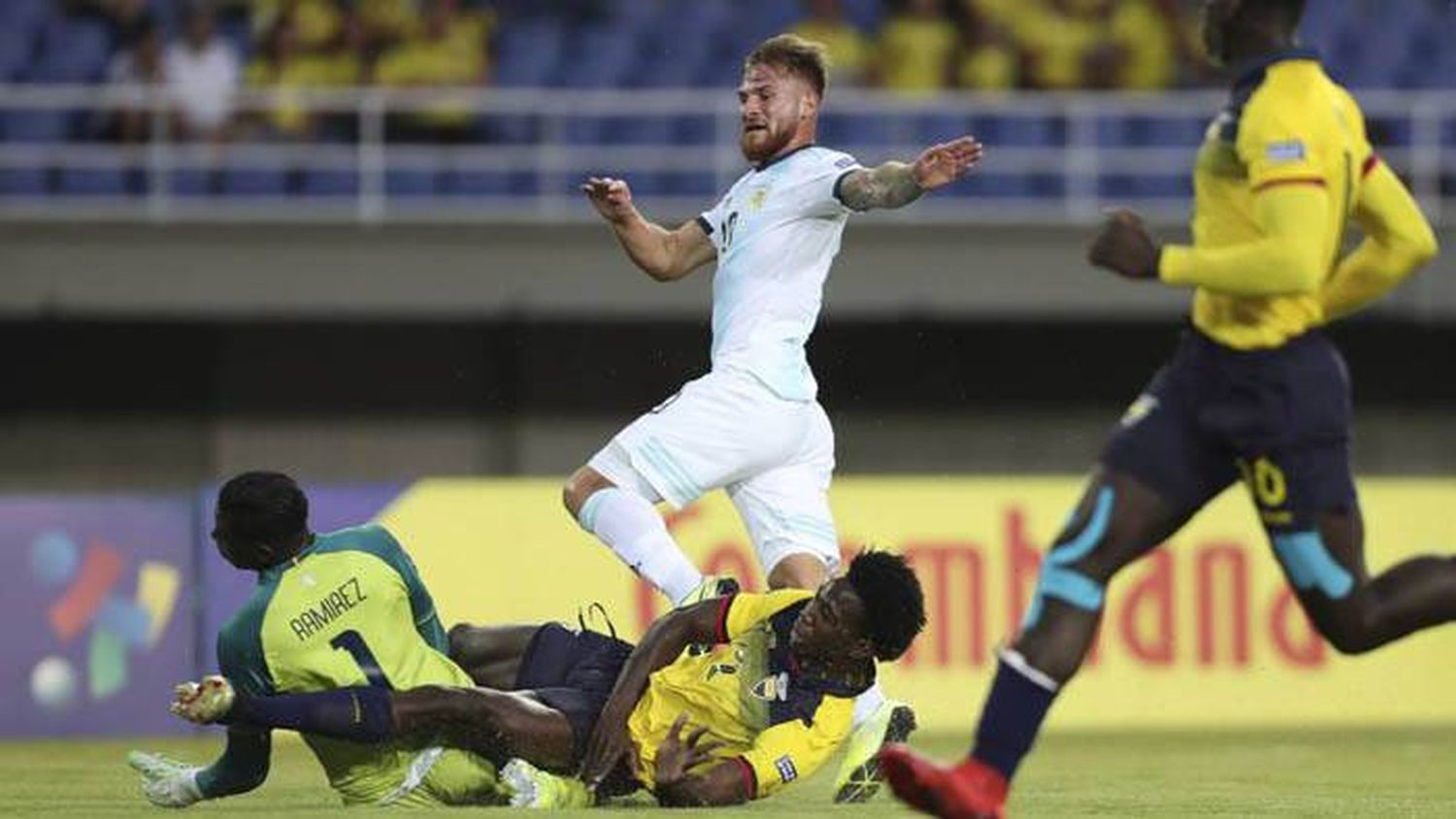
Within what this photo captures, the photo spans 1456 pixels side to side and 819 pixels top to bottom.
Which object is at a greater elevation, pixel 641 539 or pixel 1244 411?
pixel 1244 411

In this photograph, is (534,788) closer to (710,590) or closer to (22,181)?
(710,590)

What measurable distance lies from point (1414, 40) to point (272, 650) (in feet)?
49.6

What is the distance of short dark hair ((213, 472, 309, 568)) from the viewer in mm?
9422

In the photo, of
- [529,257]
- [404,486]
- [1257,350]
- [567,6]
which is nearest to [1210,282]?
[1257,350]

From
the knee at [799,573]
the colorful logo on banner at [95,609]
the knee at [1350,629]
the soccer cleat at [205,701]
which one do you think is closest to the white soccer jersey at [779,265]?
the knee at [799,573]

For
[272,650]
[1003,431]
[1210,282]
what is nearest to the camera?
[1210,282]

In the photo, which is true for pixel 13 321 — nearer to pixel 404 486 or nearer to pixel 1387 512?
pixel 404 486

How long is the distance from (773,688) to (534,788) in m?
0.78

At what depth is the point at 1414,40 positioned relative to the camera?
2277 centimetres

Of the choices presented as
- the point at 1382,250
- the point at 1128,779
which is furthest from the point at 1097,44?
the point at 1382,250

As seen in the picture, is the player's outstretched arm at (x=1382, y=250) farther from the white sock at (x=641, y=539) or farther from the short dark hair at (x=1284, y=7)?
the white sock at (x=641, y=539)

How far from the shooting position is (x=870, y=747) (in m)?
10.1

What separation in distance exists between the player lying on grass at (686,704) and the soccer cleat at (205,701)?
19 centimetres

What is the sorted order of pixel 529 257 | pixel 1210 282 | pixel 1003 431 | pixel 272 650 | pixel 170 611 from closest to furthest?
1. pixel 1210 282
2. pixel 272 650
3. pixel 170 611
4. pixel 529 257
5. pixel 1003 431
